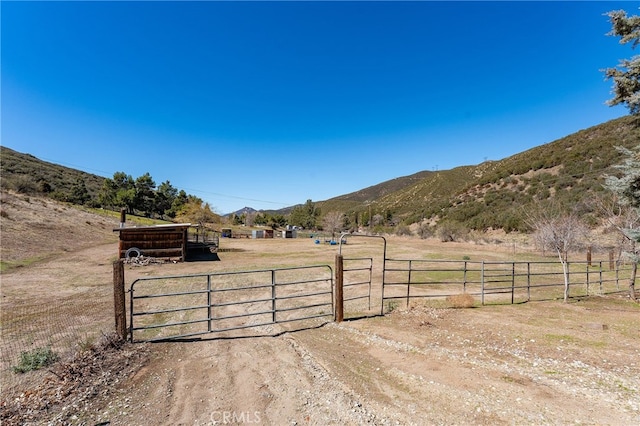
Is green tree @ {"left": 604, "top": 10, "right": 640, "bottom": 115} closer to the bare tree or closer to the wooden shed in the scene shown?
the bare tree

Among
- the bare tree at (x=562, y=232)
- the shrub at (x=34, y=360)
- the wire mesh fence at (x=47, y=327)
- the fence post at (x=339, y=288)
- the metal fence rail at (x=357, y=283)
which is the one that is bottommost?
the metal fence rail at (x=357, y=283)

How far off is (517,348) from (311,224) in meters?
89.4

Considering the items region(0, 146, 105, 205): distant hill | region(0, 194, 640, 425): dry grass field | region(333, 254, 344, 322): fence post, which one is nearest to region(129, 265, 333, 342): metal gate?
region(333, 254, 344, 322): fence post

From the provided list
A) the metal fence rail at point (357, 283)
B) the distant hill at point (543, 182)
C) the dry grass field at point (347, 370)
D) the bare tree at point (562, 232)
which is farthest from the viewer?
the distant hill at point (543, 182)

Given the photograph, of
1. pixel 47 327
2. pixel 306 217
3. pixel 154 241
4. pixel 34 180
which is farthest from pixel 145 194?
pixel 47 327

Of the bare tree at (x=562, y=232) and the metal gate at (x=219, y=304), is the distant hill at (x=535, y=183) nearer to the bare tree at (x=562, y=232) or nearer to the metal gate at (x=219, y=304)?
the bare tree at (x=562, y=232)

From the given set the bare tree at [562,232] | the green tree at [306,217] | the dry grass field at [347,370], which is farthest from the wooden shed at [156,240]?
the green tree at [306,217]

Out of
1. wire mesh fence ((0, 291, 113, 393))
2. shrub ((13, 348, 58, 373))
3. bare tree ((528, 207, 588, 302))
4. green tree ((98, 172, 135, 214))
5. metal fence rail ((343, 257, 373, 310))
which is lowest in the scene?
metal fence rail ((343, 257, 373, 310))

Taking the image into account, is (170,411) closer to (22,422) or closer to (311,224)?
(22,422)

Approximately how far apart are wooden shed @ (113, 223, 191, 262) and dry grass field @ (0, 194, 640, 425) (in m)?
11.5

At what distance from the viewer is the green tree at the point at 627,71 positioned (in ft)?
24.1

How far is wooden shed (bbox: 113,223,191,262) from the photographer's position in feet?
68.8

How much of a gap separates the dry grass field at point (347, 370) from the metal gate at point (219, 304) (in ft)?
1.88

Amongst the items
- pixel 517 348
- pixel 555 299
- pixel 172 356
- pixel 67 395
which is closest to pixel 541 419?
pixel 517 348
